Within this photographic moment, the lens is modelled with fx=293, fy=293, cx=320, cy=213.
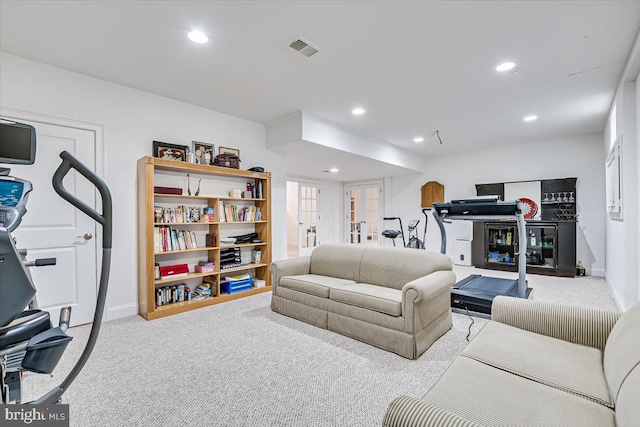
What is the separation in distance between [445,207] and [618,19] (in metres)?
2.05

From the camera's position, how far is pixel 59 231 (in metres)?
2.92

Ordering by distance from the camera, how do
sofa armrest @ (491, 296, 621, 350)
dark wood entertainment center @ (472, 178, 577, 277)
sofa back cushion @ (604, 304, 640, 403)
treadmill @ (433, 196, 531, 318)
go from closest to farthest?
sofa back cushion @ (604, 304, 640, 403)
sofa armrest @ (491, 296, 621, 350)
treadmill @ (433, 196, 531, 318)
dark wood entertainment center @ (472, 178, 577, 277)

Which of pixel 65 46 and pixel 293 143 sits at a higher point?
pixel 65 46

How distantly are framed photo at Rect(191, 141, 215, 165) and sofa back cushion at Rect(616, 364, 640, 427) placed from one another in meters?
4.00

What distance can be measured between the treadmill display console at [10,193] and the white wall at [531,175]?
6930 mm

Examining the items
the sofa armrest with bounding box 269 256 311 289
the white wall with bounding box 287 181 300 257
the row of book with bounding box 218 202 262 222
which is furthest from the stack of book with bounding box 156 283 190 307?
the white wall with bounding box 287 181 300 257

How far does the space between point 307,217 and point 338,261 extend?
4.51m

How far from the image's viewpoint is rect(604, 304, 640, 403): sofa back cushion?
1.05 m

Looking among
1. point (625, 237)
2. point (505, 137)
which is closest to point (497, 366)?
point (625, 237)

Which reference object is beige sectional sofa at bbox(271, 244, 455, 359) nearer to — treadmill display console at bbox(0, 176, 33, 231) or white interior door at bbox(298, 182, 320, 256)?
treadmill display console at bbox(0, 176, 33, 231)

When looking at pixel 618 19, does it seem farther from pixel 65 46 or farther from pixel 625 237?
pixel 65 46

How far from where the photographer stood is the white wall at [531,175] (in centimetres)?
525

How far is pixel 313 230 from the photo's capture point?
8.02m

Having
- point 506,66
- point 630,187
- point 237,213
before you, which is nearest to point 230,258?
point 237,213
